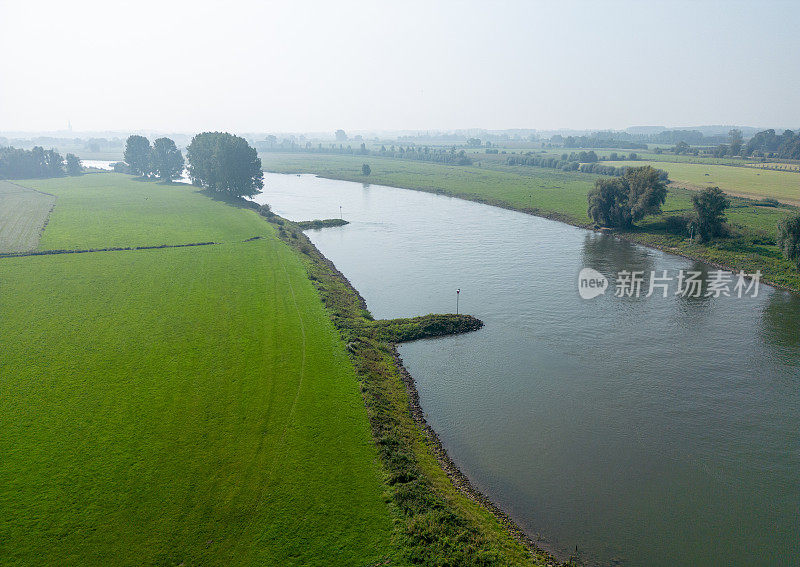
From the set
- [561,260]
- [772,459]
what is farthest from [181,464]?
[561,260]

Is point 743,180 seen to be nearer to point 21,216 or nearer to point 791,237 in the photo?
point 791,237

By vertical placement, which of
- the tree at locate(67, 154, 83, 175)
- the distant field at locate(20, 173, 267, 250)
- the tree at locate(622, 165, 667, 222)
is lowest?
the distant field at locate(20, 173, 267, 250)

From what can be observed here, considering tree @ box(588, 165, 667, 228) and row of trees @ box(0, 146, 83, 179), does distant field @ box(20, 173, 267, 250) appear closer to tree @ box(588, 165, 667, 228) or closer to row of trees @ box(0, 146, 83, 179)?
row of trees @ box(0, 146, 83, 179)

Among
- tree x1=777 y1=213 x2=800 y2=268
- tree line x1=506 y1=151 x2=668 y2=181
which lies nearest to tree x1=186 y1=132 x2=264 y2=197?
tree x1=777 y1=213 x2=800 y2=268

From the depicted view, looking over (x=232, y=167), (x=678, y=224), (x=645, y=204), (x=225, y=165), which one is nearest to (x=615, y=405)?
(x=645, y=204)

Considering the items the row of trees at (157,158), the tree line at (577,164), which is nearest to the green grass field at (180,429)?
the row of trees at (157,158)
